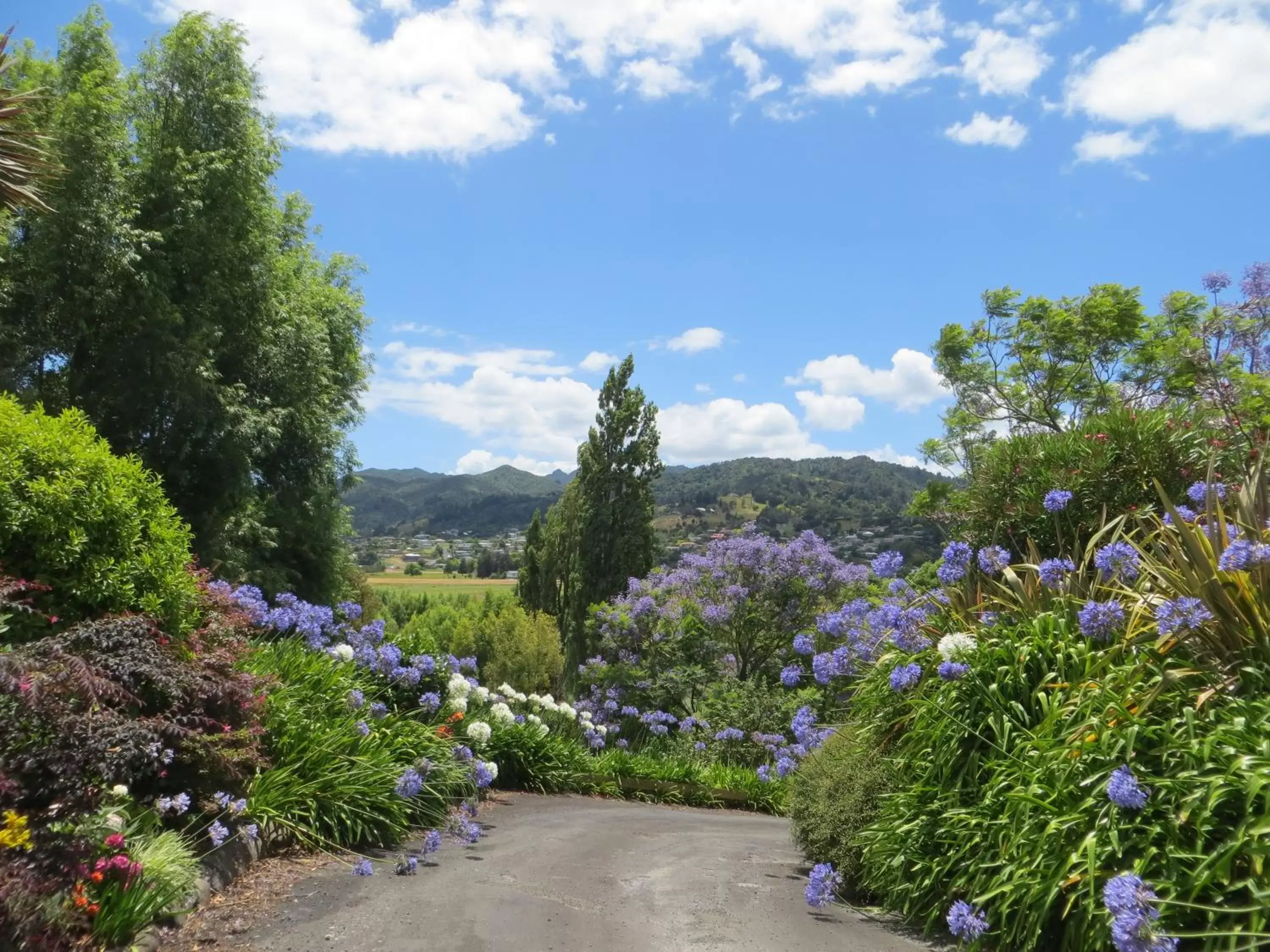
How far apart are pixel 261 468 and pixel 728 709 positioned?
1295 centimetres

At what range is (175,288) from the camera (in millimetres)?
17250

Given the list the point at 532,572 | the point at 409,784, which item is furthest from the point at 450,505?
the point at 409,784

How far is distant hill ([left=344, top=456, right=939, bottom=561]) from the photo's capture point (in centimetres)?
6462

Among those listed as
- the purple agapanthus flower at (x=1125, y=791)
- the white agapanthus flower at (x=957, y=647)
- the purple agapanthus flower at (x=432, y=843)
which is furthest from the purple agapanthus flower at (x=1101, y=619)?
the purple agapanthus flower at (x=432, y=843)

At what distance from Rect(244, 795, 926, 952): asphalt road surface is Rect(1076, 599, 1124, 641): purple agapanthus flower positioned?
1.87 m

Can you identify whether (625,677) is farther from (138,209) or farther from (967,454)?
(138,209)

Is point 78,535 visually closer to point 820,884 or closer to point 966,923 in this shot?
point 820,884

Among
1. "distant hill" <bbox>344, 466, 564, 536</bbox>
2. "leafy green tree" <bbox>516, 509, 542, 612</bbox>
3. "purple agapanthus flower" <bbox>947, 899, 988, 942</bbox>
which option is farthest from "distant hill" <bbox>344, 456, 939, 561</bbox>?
"purple agapanthus flower" <bbox>947, 899, 988, 942</bbox>

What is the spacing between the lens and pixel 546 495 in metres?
157

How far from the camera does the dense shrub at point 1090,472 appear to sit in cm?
684

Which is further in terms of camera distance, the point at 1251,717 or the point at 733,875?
the point at 733,875

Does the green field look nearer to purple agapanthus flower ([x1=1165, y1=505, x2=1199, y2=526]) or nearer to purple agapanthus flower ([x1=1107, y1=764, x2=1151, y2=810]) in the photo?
purple agapanthus flower ([x1=1165, y1=505, x2=1199, y2=526])

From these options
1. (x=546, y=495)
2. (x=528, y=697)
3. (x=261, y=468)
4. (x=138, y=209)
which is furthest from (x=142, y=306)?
(x=546, y=495)

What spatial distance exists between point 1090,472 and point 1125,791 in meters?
4.43
